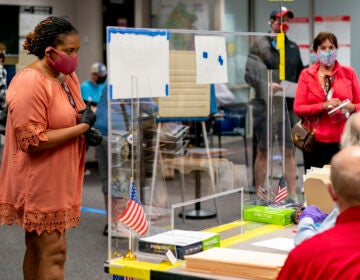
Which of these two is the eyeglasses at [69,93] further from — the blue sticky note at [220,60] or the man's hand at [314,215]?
the man's hand at [314,215]

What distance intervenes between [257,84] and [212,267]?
381 cm

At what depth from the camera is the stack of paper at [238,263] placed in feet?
9.80

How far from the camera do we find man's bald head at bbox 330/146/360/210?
2.41 m

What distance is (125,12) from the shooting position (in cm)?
1358

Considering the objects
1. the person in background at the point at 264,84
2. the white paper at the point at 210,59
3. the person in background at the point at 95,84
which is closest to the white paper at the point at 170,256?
the white paper at the point at 210,59

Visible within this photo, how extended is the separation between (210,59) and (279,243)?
48.2 inches

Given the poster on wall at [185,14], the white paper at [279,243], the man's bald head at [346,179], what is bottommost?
the white paper at [279,243]

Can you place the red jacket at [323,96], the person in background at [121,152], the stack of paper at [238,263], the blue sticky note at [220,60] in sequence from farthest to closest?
the red jacket at [323,96], the blue sticky note at [220,60], the person in background at [121,152], the stack of paper at [238,263]

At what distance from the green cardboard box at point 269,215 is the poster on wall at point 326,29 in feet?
23.5

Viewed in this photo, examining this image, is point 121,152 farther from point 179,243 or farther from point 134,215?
point 179,243

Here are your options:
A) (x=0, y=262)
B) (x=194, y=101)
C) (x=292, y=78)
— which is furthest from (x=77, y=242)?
(x=292, y=78)

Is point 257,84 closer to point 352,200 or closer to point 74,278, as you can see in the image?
point 74,278

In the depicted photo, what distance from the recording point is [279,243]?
143 inches

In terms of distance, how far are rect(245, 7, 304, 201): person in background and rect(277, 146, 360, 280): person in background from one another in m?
2.69
